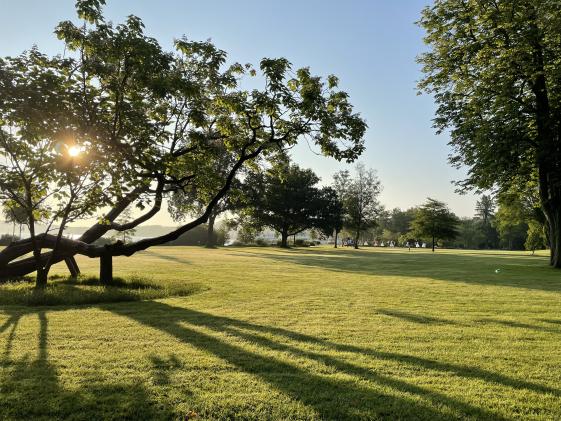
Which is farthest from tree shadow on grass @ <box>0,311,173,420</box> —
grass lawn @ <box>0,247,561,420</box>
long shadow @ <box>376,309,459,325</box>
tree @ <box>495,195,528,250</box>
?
tree @ <box>495,195,528,250</box>

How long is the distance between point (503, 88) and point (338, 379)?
74.3ft

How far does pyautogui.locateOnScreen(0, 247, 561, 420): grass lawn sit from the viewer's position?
4.38 meters

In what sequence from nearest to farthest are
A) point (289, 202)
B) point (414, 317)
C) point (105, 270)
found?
1. point (414, 317)
2. point (105, 270)
3. point (289, 202)

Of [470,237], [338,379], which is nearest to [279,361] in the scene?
[338,379]

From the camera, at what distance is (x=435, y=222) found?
62.7 meters

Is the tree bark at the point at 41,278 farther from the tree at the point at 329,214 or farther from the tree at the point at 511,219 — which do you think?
the tree at the point at 329,214

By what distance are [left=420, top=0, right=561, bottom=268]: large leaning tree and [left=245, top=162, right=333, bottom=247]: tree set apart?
35.5 m

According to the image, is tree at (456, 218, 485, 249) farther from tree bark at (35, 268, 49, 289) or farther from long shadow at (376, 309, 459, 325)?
tree bark at (35, 268, 49, 289)

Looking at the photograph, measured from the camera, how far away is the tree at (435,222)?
205 ft

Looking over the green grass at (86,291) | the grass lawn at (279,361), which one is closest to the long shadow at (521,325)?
the grass lawn at (279,361)

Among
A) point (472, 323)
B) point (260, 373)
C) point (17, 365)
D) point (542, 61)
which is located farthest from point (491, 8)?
point (17, 365)

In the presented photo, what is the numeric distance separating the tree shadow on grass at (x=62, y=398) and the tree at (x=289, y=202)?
5336 cm

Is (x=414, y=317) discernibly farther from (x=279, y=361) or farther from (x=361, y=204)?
(x=361, y=204)

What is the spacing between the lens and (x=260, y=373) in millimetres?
5398
